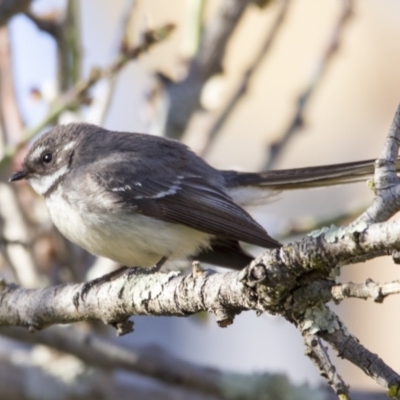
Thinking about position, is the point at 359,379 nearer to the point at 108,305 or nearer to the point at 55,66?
the point at 55,66

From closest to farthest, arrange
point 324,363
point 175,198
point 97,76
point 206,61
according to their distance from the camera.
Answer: point 324,363 → point 97,76 → point 175,198 → point 206,61

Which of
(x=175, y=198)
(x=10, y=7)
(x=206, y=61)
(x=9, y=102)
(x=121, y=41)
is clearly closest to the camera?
(x=10, y=7)

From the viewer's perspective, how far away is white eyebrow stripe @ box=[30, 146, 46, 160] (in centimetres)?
499

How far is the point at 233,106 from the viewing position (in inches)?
203

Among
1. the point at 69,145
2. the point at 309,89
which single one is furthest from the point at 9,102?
the point at 309,89

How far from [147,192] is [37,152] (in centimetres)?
83

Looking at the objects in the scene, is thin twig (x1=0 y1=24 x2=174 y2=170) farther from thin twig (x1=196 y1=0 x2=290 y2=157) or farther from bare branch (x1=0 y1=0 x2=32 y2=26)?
thin twig (x1=196 y1=0 x2=290 y2=157)

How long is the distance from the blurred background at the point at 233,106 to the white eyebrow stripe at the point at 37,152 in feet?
0.62

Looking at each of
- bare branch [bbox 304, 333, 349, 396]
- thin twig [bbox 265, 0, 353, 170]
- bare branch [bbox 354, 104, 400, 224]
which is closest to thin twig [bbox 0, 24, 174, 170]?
thin twig [bbox 265, 0, 353, 170]

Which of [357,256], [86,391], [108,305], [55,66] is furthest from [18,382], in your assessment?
[357,256]

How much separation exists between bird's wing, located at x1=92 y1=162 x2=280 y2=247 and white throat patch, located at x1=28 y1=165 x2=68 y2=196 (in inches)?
13.0

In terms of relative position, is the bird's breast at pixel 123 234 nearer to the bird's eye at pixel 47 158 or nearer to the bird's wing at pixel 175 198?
the bird's wing at pixel 175 198

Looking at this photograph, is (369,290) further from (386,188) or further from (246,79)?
(246,79)

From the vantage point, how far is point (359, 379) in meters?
8.69
